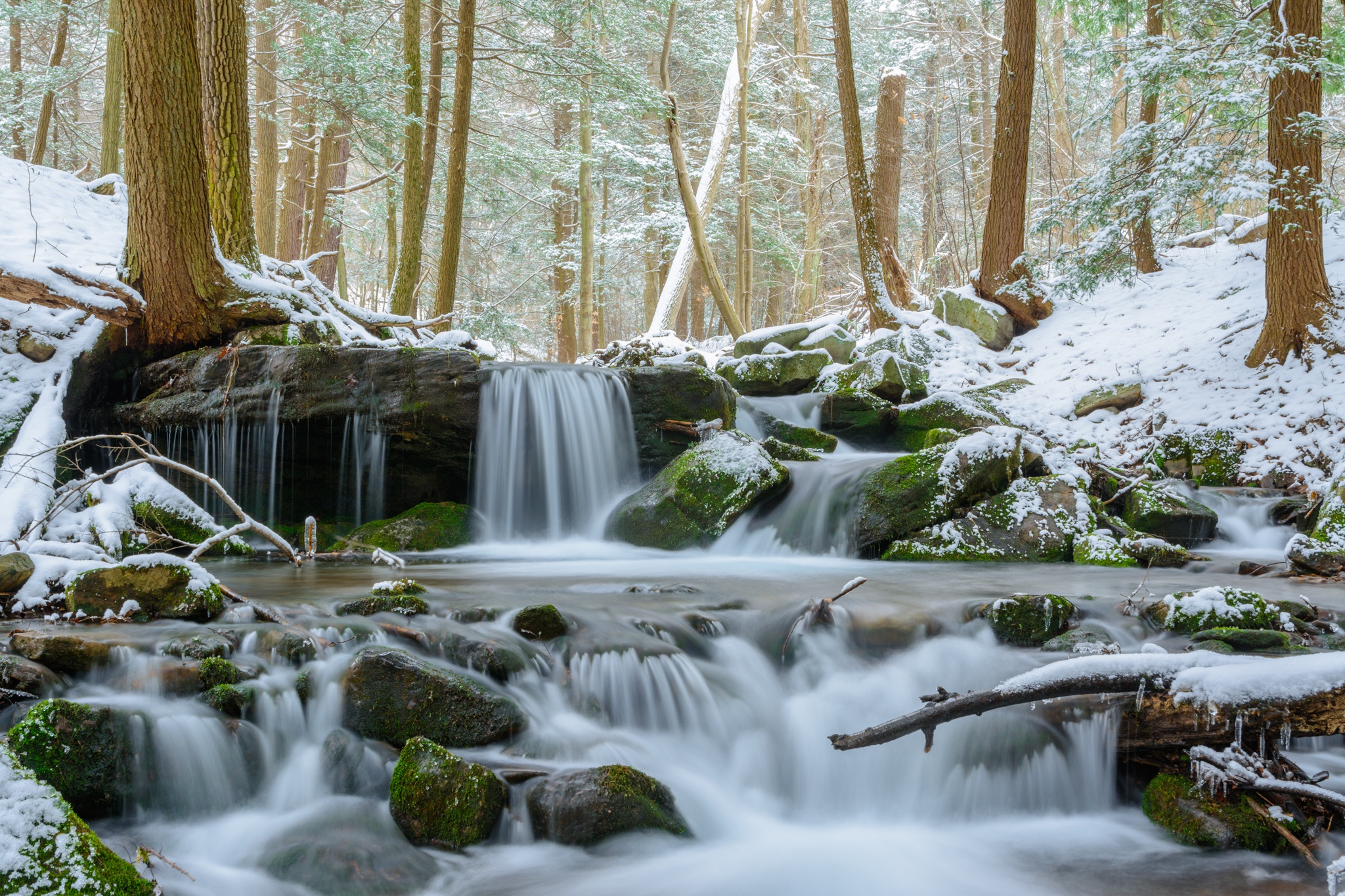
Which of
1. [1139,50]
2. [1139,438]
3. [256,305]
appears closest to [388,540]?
[256,305]

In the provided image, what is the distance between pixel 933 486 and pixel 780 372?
17.5ft

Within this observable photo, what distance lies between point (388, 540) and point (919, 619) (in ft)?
17.6

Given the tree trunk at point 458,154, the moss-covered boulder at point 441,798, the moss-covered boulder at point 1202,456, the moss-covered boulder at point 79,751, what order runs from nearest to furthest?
the moss-covered boulder at point 79,751
the moss-covered boulder at point 441,798
the moss-covered boulder at point 1202,456
the tree trunk at point 458,154

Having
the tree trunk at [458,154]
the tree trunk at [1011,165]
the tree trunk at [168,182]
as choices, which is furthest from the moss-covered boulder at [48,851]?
the tree trunk at [1011,165]

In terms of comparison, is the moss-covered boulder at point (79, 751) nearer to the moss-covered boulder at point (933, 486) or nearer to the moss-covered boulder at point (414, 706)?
the moss-covered boulder at point (414, 706)

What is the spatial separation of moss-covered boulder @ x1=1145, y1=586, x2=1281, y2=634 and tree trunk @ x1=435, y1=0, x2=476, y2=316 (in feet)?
28.2

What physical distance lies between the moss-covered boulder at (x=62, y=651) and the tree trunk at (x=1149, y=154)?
9.23 metres

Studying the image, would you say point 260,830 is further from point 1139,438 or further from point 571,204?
point 571,204

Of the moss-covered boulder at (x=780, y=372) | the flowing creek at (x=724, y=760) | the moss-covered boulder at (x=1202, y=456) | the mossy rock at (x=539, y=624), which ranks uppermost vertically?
the moss-covered boulder at (x=780, y=372)

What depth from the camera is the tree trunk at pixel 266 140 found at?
1289 cm

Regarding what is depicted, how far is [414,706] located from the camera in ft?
12.0

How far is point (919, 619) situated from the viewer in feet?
16.0

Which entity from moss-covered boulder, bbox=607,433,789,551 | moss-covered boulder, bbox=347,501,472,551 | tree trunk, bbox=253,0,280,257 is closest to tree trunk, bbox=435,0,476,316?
moss-covered boulder, bbox=347,501,472,551

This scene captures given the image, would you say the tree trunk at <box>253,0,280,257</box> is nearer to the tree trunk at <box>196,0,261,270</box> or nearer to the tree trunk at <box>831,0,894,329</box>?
the tree trunk at <box>196,0,261,270</box>
